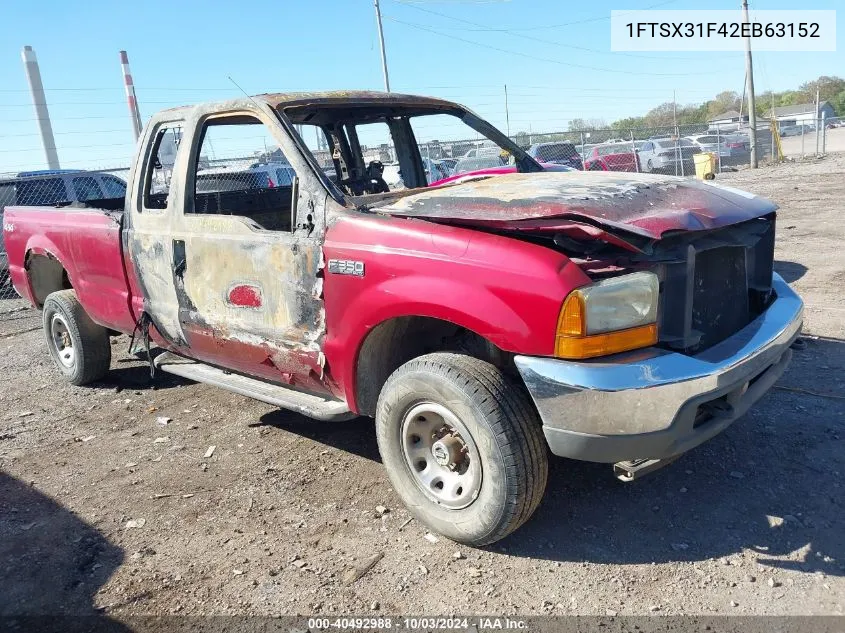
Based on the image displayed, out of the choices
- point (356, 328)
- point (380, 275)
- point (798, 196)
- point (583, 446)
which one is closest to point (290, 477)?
point (356, 328)

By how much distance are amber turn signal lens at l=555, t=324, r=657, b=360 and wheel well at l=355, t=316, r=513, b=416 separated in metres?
0.63

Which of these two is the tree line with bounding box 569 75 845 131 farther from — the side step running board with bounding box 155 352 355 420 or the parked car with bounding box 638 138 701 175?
Answer: the side step running board with bounding box 155 352 355 420

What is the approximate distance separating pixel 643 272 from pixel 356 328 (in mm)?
1281

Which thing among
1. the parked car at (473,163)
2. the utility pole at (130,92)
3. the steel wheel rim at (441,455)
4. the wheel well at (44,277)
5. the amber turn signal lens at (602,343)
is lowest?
the steel wheel rim at (441,455)

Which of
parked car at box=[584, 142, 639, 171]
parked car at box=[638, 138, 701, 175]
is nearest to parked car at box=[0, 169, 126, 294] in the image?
parked car at box=[584, 142, 639, 171]

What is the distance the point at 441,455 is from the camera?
9.87 ft

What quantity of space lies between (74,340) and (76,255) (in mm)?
772

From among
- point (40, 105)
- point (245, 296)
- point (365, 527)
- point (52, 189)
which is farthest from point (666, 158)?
point (40, 105)

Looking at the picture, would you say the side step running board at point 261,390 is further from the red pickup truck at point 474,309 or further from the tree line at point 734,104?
the tree line at point 734,104

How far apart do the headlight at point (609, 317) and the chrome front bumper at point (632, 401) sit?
0.05 m

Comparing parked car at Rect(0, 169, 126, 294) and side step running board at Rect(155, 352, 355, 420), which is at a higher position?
parked car at Rect(0, 169, 126, 294)

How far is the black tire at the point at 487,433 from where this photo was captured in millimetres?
2713

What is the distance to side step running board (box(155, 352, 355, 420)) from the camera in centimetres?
344

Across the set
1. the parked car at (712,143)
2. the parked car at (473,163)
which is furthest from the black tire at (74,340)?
the parked car at (712,143)
